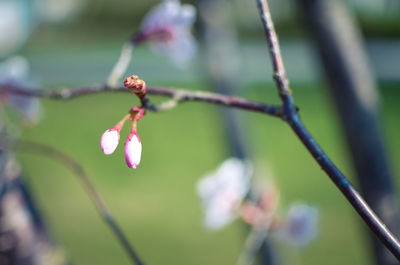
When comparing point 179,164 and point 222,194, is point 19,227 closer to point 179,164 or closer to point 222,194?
point 222,194

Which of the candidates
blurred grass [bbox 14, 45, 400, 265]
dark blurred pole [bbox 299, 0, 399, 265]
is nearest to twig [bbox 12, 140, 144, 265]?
dark blurred pole [bbox 299, 0, 399, 265]

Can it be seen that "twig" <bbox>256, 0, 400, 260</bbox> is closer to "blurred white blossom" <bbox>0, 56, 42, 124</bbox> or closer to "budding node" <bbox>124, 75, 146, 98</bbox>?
"budding node" <bbox>124, 75, 146, 98</bbox>

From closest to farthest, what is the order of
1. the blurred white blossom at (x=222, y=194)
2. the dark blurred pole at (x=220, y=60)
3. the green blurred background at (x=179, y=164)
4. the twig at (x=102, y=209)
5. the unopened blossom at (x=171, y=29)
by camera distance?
1. the twig at (x=102, y=209)
2. the unopened blossom at (x=171, y=29)
3. the blurred white blossom at (x=222, y=194)
4. the dark blurred pole at (x=220, y=60)
5. the green blurred background at (x=179, y=164)

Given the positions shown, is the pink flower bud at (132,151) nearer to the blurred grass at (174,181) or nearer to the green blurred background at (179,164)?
the green blurred background at (179,164)

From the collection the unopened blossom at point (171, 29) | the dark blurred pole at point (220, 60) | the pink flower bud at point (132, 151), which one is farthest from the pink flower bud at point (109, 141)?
the dark blurred pole at point (220, 60)

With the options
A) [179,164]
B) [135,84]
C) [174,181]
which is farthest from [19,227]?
[179,164]

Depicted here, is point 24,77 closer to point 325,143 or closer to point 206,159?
point 206,159

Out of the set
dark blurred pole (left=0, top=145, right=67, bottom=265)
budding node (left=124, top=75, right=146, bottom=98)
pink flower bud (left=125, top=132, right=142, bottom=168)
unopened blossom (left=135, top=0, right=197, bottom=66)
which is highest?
unopened blossom (left=135, top=0, right=197, bottom=66)
